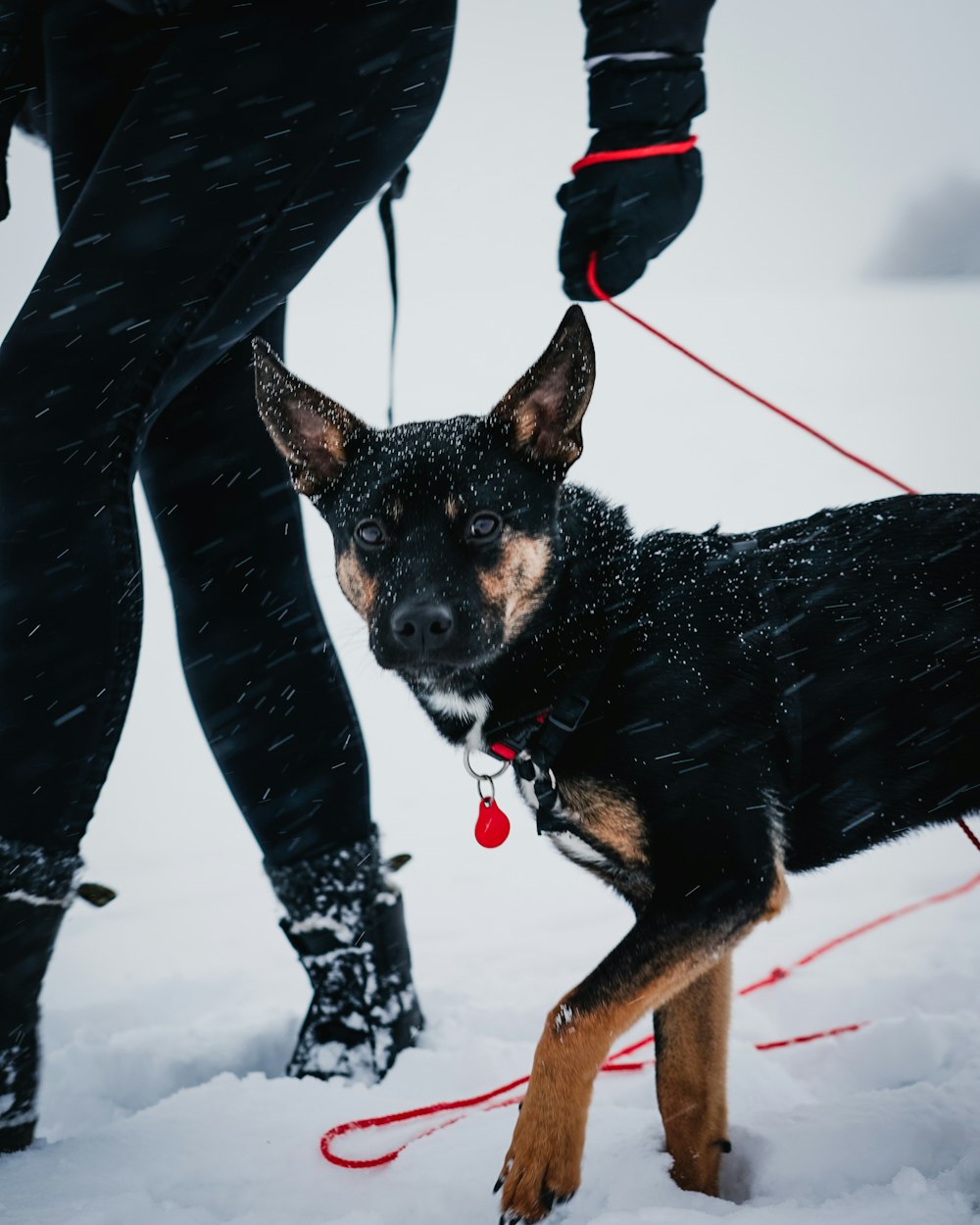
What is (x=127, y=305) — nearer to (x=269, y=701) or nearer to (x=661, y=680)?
(x=269, y=701)

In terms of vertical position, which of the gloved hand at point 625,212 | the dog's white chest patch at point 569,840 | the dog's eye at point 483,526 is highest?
the gloved hand at point 625,212

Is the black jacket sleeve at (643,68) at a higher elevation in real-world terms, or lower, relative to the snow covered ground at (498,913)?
higher

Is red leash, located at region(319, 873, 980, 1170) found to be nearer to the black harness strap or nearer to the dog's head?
the black harness strap

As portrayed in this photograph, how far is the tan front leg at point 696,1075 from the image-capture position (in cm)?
173

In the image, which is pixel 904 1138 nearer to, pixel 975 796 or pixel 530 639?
pixel 975 796

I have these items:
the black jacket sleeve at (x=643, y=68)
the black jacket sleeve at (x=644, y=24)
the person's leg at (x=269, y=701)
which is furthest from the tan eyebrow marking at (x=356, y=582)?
the black jacket sleeve at (x=644, y=24)

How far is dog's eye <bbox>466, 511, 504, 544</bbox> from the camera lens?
6.27 ft

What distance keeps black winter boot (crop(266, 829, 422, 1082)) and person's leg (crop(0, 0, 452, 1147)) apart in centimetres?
57

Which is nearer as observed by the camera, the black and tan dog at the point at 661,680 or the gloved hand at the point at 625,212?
the black and tan dog at the point at 661,680

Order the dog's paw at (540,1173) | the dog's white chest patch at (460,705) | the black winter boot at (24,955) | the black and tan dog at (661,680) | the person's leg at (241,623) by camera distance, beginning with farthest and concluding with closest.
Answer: the person's leg at (241,623)
the dog's white chest patch at (460,705)
the black winter boot at (24,955)
the black and tan dog at (661,680)
the dog's paw at (540,1173)

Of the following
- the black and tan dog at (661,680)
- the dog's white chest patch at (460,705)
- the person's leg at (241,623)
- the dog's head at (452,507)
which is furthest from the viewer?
the person's leg at (241,623)

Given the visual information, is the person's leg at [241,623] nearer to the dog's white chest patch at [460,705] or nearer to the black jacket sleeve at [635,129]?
the dog's white chest patch at [460,705]

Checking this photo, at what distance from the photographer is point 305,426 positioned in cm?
210

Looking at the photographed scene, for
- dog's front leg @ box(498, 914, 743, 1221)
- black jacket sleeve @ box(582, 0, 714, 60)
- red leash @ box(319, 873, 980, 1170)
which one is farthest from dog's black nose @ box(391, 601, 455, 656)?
black jacket sleeve @ box(582, 0, 714, 60)
